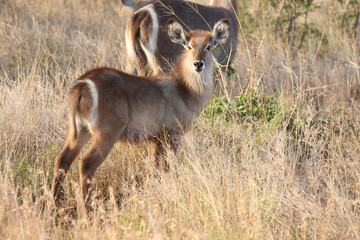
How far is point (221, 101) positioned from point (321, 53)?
11.4 ft

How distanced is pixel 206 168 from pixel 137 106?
742 millimetres

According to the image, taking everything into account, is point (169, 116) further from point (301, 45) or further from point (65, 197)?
point (301, 45)

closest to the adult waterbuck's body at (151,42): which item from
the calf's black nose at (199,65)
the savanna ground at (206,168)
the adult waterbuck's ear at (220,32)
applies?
the savanna ground at (206,168)

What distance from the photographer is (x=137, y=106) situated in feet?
13.8

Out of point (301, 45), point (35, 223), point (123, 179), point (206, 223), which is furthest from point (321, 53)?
point (35, 223)

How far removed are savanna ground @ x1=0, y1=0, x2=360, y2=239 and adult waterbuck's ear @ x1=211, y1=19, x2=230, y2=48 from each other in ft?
1.87

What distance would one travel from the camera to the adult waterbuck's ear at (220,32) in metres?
4.86

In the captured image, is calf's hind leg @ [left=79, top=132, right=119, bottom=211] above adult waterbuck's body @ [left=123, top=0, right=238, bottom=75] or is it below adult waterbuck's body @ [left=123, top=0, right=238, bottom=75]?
below

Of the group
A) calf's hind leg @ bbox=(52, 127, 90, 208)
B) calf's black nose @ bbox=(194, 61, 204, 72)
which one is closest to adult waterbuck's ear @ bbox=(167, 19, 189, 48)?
calf's black nose @ bbox=(194, 61, 204, 72)

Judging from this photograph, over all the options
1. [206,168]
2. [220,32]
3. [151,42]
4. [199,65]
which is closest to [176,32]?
[220,32]

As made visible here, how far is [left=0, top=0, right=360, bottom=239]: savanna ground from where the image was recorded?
333cm

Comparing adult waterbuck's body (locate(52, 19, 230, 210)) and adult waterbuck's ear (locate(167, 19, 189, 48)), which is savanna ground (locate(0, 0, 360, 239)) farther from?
adult waterbuck's ear (locate(167, 19, 189, 48))

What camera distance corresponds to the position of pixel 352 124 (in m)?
5.27

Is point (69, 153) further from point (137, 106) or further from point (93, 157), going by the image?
point (137, 106)
